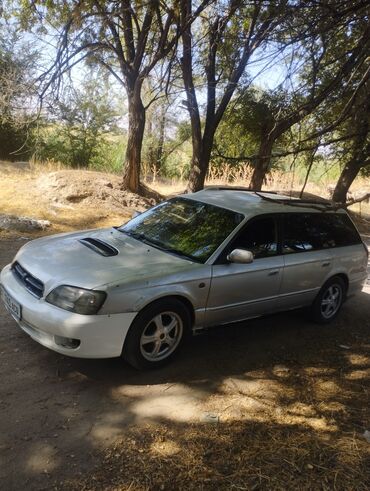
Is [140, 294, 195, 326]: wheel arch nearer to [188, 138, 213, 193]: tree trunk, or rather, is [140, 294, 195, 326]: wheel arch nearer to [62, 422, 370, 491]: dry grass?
[62, 422, 370, 491]: dry grass

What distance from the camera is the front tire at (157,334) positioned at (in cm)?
405

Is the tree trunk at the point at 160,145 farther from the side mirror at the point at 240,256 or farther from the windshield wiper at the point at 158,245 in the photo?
the side mirror at the point at 240,256

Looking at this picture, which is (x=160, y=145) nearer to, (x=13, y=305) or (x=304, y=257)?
(x=304, y=257)

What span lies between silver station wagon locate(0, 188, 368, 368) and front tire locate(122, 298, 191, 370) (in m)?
0.01

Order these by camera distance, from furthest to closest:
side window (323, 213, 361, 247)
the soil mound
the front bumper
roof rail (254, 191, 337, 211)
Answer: the soil mound → side window (323, 213, 361, 247) → roof rail (254, 191, 337, 211) → the front bumper

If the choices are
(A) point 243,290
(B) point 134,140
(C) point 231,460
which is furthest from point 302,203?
(B) point 134,140

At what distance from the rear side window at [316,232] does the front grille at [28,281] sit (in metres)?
2.77

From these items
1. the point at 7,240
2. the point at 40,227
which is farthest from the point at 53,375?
the point at 40,227

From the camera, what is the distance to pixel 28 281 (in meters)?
4.31

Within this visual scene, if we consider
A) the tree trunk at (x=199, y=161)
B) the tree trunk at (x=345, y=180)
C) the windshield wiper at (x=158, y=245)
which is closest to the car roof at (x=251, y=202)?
the windshield wiper at (x=158, y=245)

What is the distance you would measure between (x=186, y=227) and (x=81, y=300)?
5.63 ft

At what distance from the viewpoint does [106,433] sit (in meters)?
A: 3.36

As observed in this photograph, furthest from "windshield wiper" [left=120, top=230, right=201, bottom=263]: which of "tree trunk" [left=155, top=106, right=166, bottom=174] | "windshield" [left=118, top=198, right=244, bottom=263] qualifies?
"tree trunk" [left=155, top=106, right=166, bottom=174]

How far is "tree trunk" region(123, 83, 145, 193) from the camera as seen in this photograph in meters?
12.7
